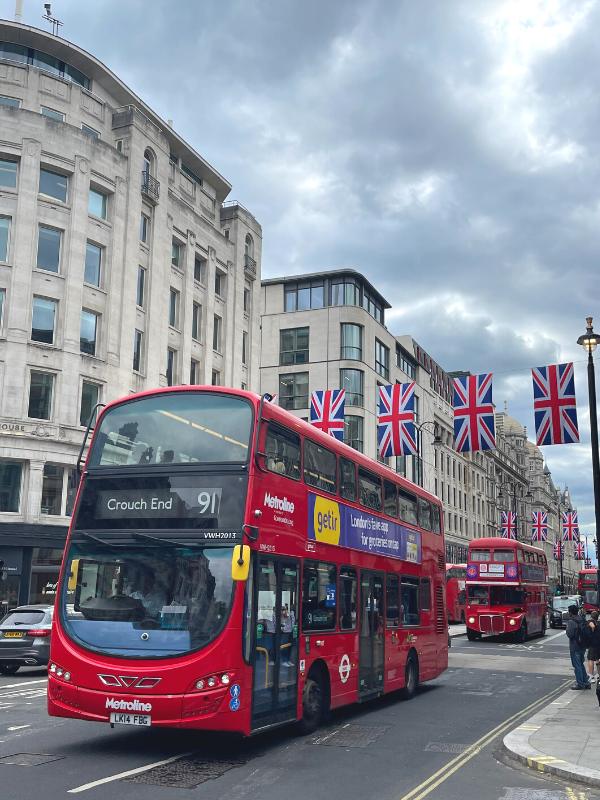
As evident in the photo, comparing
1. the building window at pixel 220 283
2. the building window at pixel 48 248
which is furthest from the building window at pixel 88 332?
the building window at pixel 220 283

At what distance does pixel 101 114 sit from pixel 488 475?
239 feet

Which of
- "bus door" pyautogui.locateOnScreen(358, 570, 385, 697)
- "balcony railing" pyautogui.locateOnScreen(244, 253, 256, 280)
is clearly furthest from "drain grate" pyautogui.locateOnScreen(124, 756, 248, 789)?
"balcony railing" pyautogui.locateOnScreen(244, 253, 256, 280)

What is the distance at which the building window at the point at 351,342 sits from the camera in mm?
66625

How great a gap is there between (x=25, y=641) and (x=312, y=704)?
10825mm

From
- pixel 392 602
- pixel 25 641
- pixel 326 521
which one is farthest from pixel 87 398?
pixel 326 521

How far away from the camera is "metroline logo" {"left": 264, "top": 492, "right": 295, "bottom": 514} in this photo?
37.1 ft

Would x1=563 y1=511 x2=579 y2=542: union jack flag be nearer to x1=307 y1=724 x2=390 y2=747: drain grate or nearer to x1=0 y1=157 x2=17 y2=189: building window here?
x1=0 y1=157 x2=17 y2=189: building window

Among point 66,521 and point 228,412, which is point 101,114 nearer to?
point 66,521

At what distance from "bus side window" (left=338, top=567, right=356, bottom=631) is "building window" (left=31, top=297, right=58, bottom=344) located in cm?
2606

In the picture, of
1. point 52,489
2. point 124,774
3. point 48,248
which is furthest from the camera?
point 48,248

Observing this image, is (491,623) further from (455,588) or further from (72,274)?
(72,274)

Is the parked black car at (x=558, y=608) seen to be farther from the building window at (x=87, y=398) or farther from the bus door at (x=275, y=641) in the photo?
the bus door at (x=275, y=641)

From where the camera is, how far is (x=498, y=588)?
37.5 metres

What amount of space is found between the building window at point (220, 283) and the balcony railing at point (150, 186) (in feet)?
23.8
